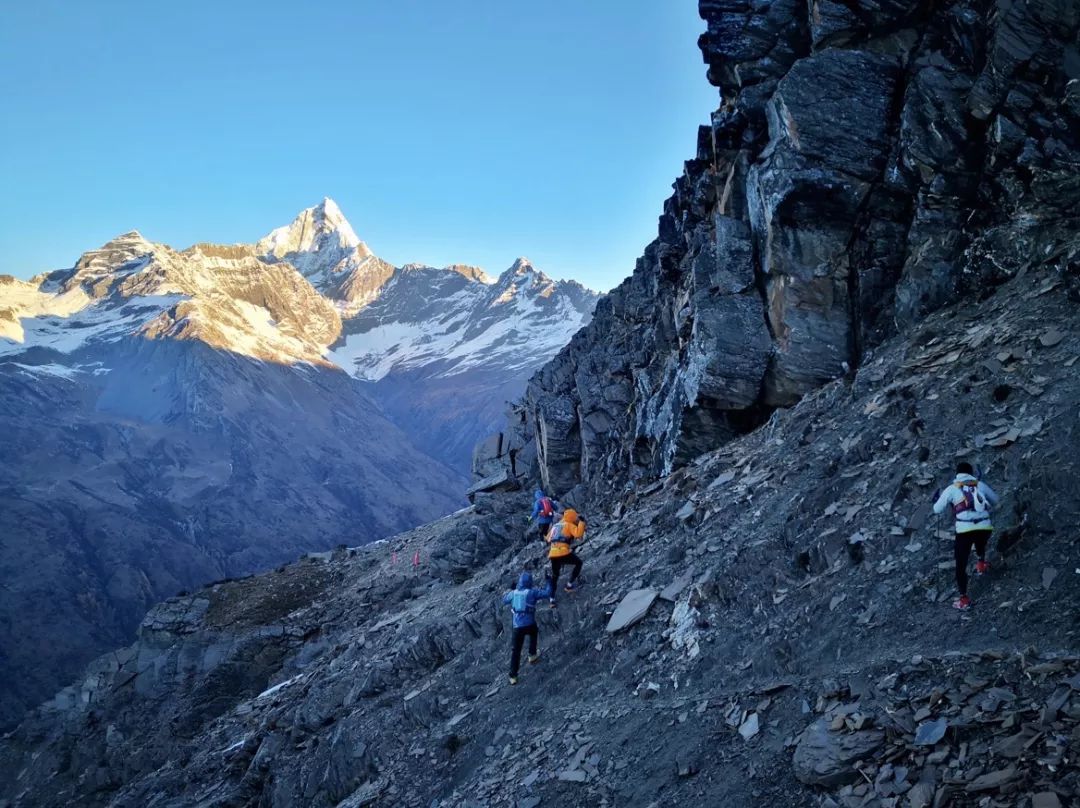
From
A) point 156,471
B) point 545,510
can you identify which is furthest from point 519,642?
point 156,471

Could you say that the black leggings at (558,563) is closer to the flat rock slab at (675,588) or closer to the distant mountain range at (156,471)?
the flat rock slab at (675,588)

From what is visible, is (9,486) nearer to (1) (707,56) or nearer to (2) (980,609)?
(1) (707,56)

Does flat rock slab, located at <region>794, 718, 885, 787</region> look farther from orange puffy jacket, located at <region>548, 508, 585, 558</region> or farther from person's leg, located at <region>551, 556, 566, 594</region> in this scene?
person's leg, located at <region>551, 556, 566, 594</region>

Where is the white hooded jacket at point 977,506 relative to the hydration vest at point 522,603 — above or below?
above

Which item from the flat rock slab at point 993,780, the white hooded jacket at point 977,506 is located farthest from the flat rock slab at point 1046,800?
the white hooded jacket at point 977,506

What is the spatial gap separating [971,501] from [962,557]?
0.81 meters

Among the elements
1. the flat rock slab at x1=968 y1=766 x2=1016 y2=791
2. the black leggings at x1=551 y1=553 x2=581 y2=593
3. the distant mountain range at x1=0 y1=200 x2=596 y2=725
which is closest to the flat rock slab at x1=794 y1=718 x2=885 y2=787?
the flat rock slab at x1=968 y1=766 x2=1016 y2=791

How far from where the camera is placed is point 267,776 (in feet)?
66.1

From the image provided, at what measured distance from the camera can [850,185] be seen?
21.4 metres

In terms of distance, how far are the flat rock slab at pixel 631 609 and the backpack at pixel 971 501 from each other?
264 inches

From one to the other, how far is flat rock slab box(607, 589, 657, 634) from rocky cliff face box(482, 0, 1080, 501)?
35.5ft

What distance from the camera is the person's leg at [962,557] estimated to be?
9305 millimetres

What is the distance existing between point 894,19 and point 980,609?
21.2m

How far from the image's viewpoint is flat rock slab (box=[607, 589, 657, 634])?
555 inches
